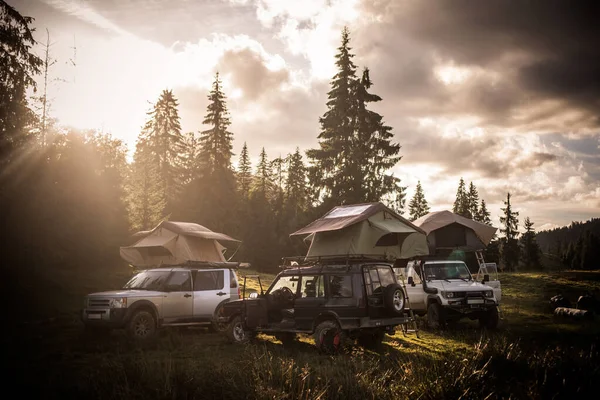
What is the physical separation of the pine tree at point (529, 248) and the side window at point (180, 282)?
76748mm

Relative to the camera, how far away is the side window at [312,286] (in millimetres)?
11133

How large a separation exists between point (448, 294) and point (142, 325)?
8407 mm

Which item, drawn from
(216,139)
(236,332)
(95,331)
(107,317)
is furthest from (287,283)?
(216,139)

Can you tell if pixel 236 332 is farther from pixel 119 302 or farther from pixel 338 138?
pixel 338 138

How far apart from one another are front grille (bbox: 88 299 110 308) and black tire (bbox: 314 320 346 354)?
5.48 metres

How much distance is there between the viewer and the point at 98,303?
1227cm

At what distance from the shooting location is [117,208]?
28.0 metres

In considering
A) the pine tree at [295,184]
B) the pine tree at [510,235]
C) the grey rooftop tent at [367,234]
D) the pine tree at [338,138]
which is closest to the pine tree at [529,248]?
the pine tree at [510,235]

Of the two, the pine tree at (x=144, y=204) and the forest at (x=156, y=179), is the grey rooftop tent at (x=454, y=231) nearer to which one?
the forest at (x=156, y=179)

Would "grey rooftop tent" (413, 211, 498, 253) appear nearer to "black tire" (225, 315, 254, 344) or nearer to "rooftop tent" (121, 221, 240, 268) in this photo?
"rooftop tent" (121, 221, 240, 268)

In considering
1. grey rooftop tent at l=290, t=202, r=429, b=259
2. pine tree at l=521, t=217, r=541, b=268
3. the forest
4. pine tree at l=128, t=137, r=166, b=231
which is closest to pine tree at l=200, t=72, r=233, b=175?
the forest

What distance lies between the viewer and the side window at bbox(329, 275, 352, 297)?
35.3 ft

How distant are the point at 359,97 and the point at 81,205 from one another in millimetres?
20839

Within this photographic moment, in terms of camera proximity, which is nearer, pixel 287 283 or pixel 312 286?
pixel 312 286
